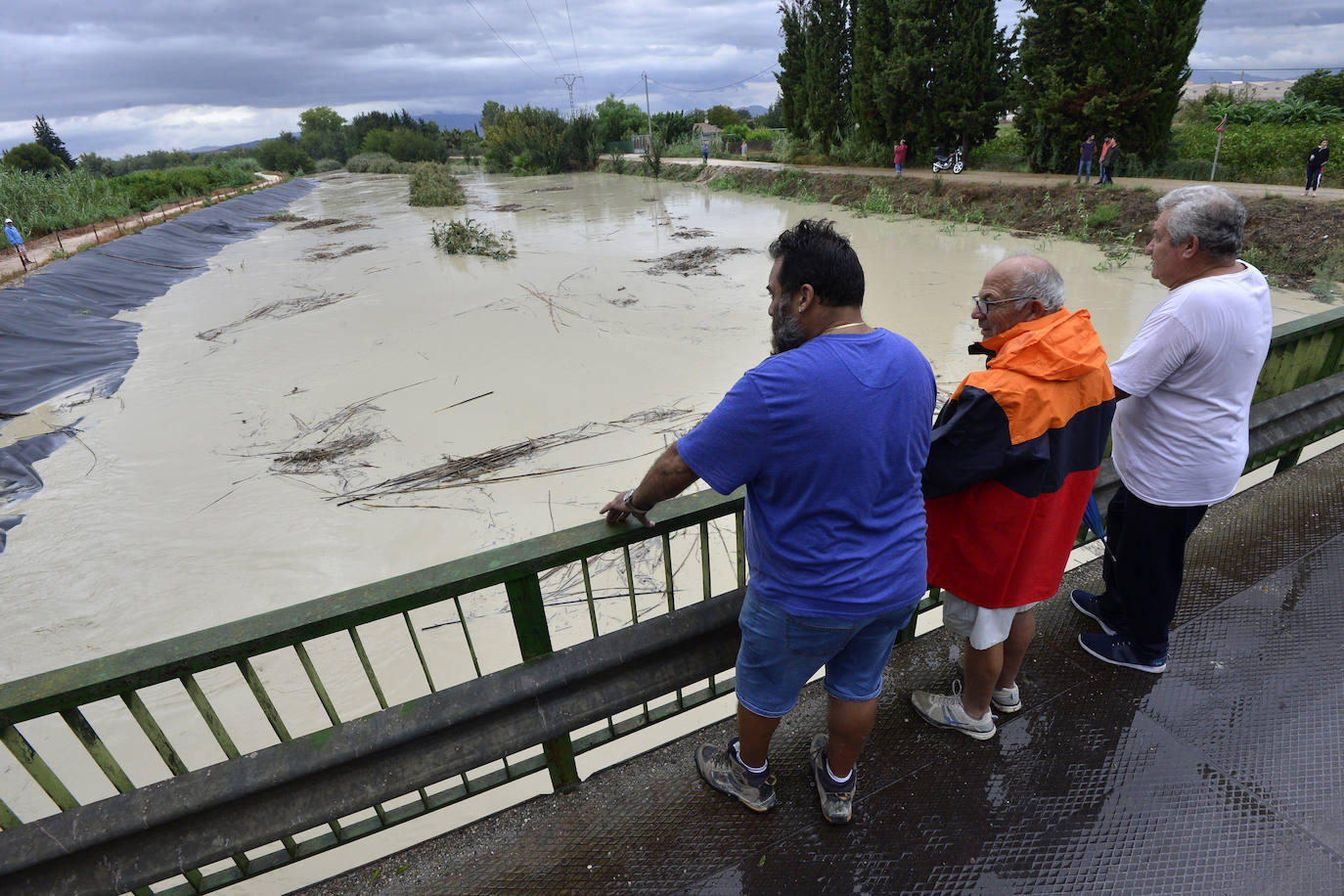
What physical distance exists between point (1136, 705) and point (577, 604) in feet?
9.58

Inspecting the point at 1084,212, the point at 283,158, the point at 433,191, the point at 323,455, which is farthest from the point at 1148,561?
the point at 283,158

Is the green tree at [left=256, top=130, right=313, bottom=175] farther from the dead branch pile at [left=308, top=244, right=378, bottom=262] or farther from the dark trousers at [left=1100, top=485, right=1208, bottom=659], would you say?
the dark trousers at [left=1100, top=485, right=1208, bottom=659]

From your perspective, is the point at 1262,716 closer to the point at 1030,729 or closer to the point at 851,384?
the point at 1030,729

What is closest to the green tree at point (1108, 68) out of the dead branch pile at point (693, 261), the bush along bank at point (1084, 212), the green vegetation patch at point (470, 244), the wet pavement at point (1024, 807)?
the bush along bank at point (1084, 212)

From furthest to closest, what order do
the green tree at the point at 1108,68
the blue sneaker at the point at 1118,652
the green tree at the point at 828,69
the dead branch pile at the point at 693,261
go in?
the green tree at the point at 828,69, the green tree at the point at 1108,68, the dead branch pile at the point at 693,261, the blue sneaker at the point at 1118,652

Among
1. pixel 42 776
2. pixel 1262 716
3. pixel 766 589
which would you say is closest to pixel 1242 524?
pixel 1262 716

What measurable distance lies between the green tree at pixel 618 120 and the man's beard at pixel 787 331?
46386mm

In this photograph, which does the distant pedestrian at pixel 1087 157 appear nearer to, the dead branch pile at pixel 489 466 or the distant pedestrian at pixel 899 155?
the distant pedestrian at pixel 899 155

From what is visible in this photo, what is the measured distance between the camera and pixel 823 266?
50.5 inches

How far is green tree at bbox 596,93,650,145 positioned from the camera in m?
44.2

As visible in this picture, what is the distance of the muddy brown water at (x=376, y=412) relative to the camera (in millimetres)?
4359

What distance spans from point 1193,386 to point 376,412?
6831mm

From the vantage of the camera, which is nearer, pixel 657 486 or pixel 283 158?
pixel 657 486

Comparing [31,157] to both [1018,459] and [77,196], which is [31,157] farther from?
[1018,459]
